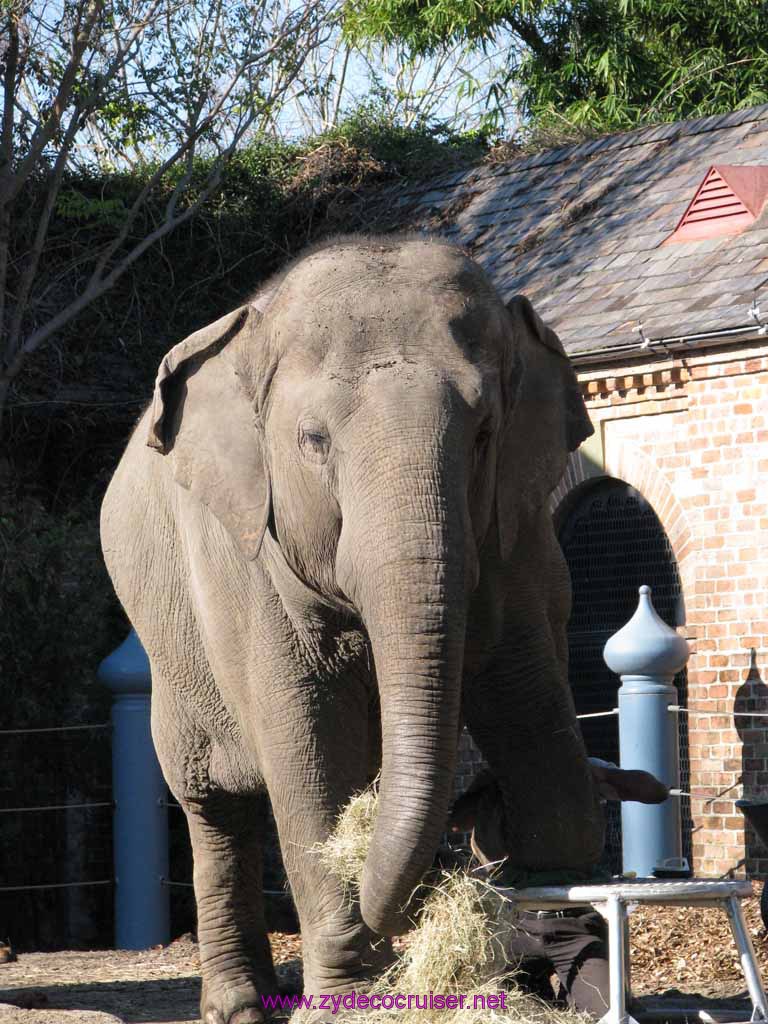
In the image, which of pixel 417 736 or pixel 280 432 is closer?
pixel 417 736

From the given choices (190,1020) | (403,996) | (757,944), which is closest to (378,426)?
(403,996)

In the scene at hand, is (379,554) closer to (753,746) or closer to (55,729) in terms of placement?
(753,746)

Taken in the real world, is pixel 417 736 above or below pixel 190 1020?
above

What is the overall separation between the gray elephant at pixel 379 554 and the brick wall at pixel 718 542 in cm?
628

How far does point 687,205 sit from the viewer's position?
15.3 meters

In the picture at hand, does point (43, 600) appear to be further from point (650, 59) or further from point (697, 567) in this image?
point (650, 59)

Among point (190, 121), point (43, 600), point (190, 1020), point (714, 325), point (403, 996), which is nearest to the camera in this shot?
point (403, 996)

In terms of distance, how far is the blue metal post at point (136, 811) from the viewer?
12.0m

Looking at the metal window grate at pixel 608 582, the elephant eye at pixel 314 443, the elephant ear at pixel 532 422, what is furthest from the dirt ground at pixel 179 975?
the metal window grate at pixel 608 582

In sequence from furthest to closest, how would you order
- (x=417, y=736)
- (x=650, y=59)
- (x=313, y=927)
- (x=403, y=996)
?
(x=650, y=59), (x=313, y=927), (x=403, y=996), (x=417, y=736)

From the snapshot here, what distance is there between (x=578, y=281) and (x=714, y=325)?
8.28ft

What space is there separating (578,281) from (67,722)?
5.44 metres

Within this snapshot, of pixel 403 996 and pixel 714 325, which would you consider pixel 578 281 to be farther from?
pixel 403 996

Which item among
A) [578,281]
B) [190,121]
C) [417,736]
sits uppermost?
[190,121]
